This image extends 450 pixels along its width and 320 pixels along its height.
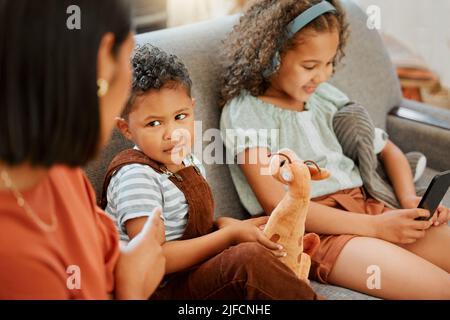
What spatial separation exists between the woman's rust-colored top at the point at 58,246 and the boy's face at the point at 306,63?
2.14 feet

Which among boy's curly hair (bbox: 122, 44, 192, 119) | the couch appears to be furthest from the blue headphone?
boy's curly hair (bbox: 122, 44, 192, 119)

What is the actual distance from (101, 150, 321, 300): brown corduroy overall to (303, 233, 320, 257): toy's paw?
22cm

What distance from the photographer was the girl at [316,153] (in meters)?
1.31

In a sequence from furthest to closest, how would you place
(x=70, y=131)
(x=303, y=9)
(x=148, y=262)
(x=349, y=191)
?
(x=349, y=191) < (x=303, y=9) < (x=148, y=262) < (x=70, y=131)

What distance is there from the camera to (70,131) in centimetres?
70

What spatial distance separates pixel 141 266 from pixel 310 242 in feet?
1.45

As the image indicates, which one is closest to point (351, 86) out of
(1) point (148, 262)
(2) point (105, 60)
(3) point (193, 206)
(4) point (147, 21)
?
(3) point (193, 206)

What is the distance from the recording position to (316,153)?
1514 millimetres

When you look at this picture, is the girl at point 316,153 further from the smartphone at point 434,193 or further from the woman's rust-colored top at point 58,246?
the woman's rust-colored top at point 58,246

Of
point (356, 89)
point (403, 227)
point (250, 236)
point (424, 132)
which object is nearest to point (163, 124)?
point (250, 236)

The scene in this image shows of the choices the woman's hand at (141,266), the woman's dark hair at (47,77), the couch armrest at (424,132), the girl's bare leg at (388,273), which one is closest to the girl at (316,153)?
the girl's bare leg at (388,273)

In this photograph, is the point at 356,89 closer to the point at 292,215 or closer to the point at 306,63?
the point at 306,63

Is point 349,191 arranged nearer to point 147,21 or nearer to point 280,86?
point 280,86

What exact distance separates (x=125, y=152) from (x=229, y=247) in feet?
0.92
